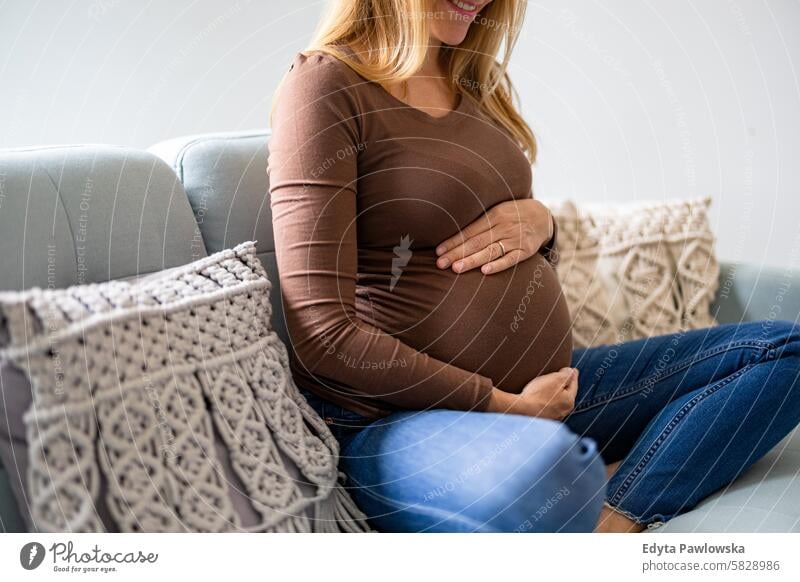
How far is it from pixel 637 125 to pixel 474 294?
2.42 ft

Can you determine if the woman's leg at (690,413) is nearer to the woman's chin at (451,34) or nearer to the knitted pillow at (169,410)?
the knitted pillow at (169,410)

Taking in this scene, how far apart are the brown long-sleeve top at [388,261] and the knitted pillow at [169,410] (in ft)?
0.19

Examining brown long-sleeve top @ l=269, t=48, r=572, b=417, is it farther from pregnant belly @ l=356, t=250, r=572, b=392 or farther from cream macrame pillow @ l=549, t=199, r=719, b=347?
cream macrame pillow @ l=549, t=199, r=719, b=347

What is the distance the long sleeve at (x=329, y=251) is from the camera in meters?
0.80

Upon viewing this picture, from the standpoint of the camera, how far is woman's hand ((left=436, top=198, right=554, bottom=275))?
0.90 meters

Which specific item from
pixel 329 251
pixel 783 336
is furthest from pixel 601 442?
pixel 329 251

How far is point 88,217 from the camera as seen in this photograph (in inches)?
31.8

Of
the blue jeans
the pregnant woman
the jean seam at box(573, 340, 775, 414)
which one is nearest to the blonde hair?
the pregnant woman

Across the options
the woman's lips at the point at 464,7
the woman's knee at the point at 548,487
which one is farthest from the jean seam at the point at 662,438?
the woman's lips at the point at 464,7

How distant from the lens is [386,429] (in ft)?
2.66

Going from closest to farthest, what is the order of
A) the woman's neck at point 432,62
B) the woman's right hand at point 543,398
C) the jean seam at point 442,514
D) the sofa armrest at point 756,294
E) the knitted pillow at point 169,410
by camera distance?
the knitted pillow at point 169,410 → the jean seam at point 442,514 → the woman's right hand at point 543,398 → the woman's neck at point 432,62 → the sofa armrest at point 756,294

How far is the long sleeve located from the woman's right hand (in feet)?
0.11

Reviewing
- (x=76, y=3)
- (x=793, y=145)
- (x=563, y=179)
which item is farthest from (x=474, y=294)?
(x=793, y=145)

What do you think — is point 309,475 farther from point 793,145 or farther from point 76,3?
point 793,145
